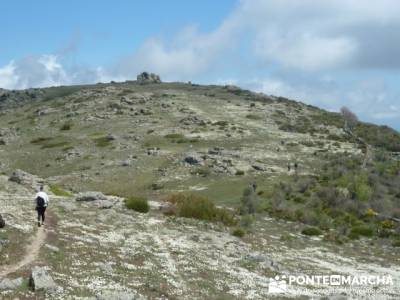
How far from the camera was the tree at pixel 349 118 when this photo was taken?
430 ft

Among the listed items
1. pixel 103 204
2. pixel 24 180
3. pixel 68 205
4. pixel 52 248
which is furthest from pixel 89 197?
pixel 52 248

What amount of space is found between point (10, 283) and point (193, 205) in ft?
85.3

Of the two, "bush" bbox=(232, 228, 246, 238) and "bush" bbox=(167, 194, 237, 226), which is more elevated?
"bush" bbox=(167, 194, 237, 226)

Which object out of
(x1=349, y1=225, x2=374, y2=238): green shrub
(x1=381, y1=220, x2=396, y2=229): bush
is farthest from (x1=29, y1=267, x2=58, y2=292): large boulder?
(x1=381, y1=220, x2=396, y2=229): bush

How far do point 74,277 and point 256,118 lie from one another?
309ft

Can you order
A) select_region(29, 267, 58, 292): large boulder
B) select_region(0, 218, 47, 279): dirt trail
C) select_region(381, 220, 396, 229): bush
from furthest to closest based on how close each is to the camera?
select_region(381, 220, 396, 229): bush < select_region(0, 218, 47, 279): dirt trail < select_region(29, 267, 58, 292): large boulder

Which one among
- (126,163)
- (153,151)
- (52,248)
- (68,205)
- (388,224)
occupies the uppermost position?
(153,151)

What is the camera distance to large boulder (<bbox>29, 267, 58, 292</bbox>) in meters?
23.4

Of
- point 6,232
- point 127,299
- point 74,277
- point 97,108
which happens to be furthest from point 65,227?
point 97,108

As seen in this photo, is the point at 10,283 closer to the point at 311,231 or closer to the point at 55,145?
the point at 311,231

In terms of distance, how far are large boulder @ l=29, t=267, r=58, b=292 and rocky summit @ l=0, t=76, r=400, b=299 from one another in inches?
3.1

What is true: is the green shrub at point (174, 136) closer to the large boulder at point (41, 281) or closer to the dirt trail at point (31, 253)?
the dirt trail at point (31, 253)

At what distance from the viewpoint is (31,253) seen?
28.5 metres

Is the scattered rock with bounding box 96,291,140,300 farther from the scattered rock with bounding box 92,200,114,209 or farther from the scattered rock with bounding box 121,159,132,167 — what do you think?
the scattered rock with bounding box 121,159,132,167
